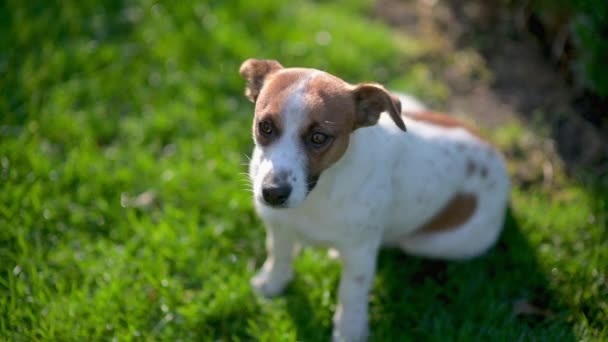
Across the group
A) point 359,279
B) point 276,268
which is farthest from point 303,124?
point 276,268

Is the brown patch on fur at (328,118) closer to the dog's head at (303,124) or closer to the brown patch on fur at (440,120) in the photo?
the dog's head at (303,124)

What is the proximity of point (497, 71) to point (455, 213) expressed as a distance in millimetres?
2595

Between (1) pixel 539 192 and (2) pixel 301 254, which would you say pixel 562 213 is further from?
(2) pixel 301 254

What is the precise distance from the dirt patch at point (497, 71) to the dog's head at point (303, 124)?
2.78 metres

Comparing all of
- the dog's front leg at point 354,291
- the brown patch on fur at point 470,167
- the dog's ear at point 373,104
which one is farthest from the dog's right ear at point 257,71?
the brown patch on fur at point 470,167

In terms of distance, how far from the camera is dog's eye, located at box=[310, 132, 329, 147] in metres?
3.04

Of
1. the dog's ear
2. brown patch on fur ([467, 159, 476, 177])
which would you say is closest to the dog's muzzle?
the dog's ear

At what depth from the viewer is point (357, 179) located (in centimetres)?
339

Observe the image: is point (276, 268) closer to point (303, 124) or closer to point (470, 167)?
point (303, 124)

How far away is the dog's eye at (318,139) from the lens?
304 cm

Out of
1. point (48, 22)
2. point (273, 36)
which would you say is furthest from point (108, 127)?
point (273, 36)

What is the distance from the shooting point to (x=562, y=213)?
4.61 metres

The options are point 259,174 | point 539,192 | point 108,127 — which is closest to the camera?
point 259,174

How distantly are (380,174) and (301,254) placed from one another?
119 cm
